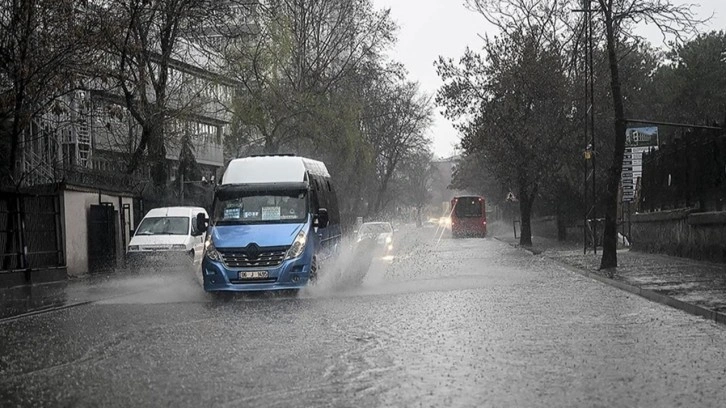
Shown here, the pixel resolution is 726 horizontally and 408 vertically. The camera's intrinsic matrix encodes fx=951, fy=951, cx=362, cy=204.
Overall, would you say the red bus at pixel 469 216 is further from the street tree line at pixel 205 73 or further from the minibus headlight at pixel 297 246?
the minibus headlight at pixel 297 246

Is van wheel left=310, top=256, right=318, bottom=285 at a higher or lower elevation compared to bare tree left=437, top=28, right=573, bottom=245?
lower

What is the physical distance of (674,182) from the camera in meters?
25.7

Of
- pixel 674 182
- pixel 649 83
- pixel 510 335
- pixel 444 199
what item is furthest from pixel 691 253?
pixel 444 199

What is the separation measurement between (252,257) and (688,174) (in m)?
12.6

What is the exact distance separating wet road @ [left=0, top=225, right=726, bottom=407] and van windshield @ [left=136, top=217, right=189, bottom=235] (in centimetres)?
985

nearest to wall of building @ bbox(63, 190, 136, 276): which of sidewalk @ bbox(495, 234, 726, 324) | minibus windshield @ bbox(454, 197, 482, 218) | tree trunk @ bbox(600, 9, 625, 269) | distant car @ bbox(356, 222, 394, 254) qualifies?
distant car @ bbox(356, 222, 394, 254)

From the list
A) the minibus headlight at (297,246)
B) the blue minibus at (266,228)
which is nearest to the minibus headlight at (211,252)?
the blue minibus at (266,228)

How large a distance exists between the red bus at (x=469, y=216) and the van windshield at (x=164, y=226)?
45997 mm

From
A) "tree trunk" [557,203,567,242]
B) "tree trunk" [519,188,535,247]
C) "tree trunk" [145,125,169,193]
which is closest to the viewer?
"tree trunk" [145,125,169,193]

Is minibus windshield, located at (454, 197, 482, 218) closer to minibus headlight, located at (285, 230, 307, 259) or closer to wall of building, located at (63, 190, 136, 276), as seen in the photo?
wall of building, located at (63, 190, 136, 276)

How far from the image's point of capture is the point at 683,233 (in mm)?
24922

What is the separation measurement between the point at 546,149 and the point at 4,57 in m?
27.2

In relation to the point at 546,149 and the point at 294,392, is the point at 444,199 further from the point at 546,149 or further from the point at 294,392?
the point at 294,392

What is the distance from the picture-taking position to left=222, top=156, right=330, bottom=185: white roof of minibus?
19.2 metres
